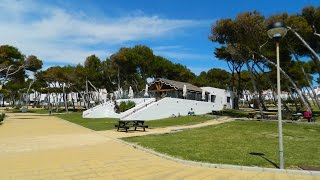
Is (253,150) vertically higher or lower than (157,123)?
lower

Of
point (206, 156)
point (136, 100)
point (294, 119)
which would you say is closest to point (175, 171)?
point (206, 156)

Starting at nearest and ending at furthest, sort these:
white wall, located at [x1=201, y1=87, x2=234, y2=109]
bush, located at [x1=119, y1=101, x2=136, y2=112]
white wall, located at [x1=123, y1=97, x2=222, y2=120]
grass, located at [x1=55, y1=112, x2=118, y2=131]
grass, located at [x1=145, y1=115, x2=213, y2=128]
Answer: grass, located at [x1=55, y1=112, x2=118, y2=131] < grass, located at [x1=145, y1=115, x2=213, y2=128] < white wall, located at [x1=123, y1=97, x2=222, y2=120] < bush, located at [x1=119, y1=101, x2=136, y2=112] < white wall, located at [x1=201, y1=87, x2=234, y2=109]

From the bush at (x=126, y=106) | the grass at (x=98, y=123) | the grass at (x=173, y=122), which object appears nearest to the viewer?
the grass at (x=98, y=123)

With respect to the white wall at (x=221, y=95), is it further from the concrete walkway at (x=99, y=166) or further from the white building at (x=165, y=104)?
the concrete walkway at (x=99, y=166)

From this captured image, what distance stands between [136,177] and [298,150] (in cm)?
699

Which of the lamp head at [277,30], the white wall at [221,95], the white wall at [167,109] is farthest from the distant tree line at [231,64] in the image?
the lamp head at [277,30]

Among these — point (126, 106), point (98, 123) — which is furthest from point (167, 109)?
point (98, 123)

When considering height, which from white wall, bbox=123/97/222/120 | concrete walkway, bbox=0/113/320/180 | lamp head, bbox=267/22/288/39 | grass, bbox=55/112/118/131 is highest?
lamp head, bbox=267/22/288/39

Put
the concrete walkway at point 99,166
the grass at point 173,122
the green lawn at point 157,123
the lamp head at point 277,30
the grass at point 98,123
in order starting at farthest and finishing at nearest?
1. the grass at point 173,122
2. the green lawn at point 157,123
3. the grass at point 98,123
4. the lamp head at point 277,30
5. the concrete walkway at point 99,166

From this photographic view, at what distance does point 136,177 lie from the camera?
28.3ft

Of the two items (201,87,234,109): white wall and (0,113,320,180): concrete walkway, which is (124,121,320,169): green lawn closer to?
(0,113,320,180): concrete walkway

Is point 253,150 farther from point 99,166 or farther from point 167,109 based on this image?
point 167,109

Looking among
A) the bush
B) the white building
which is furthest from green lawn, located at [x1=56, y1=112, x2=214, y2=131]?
the bush

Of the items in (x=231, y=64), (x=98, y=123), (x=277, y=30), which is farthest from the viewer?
(x=231, y=64)
